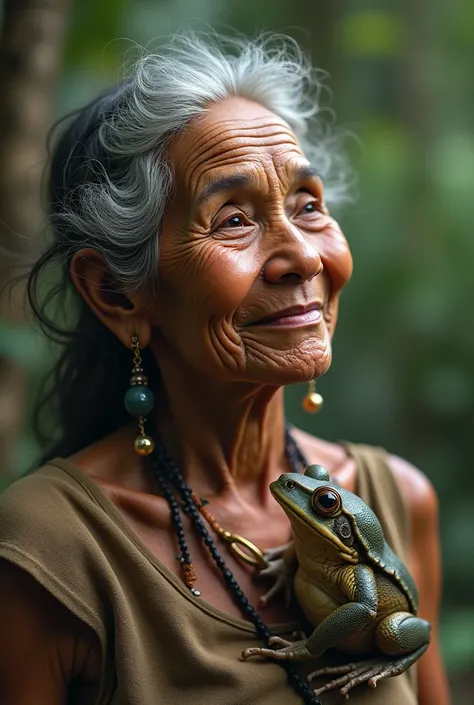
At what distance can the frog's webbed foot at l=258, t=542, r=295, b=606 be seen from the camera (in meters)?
1.82

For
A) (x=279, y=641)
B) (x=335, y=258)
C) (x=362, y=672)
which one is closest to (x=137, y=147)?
(x=335, y=258)

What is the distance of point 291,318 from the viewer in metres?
1.74

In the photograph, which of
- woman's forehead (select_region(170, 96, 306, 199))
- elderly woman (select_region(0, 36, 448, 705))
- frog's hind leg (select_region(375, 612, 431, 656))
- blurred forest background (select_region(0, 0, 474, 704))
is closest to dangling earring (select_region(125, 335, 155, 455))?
elderly woman (select_region(0, 36, 448, 705))

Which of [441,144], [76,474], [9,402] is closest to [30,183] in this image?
[9,402]

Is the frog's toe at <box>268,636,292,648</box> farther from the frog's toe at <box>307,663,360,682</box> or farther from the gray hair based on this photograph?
the gray hair

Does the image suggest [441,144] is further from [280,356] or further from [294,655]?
[294,655]

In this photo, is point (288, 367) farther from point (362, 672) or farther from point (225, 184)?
point (362, 672)

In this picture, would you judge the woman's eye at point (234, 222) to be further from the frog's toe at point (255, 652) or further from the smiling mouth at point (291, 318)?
the frog's toe at point (255, 652)

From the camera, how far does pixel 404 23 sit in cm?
405

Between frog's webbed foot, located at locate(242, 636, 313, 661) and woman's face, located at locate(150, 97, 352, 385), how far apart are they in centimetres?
54

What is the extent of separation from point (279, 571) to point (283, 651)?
0.63ft

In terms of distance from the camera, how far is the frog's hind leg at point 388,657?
5.46 feet

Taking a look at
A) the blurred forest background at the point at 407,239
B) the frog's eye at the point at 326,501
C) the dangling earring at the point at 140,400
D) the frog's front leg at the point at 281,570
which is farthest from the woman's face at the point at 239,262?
the blurred forest background at the point at 407,239

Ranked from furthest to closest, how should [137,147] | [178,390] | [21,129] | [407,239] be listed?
[407,239] < [21,129] < [178,390] < [137,147]
